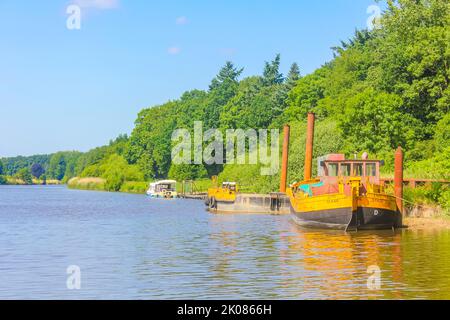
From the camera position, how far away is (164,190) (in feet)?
447

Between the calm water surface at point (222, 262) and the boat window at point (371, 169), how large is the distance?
17.5 ft

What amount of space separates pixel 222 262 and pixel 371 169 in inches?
792

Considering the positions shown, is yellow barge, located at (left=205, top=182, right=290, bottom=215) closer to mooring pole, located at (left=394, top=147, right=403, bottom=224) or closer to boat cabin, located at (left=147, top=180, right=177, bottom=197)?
mooring pole, located at (left=394, top=147, right=403, bottom=224)

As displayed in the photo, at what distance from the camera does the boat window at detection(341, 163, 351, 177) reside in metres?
52.4

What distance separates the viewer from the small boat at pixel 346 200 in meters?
47.8

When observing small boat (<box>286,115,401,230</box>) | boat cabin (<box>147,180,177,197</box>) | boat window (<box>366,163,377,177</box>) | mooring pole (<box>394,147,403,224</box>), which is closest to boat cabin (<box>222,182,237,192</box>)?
small boat (<box>286,115,401,230</box>)

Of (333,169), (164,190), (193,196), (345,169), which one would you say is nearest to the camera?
(345,169)

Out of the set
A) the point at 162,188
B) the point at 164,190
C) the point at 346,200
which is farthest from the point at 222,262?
the point at 162,188

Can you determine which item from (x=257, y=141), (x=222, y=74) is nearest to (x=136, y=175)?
(x=222, y=74)

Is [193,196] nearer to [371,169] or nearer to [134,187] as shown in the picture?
[134,187]

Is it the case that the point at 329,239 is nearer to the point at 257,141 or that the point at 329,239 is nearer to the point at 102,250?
the point at 102,250

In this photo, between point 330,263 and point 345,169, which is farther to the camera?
point 345,169

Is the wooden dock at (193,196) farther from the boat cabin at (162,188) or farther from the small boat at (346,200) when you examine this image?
the small boat at (346,200)

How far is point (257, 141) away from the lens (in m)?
136
